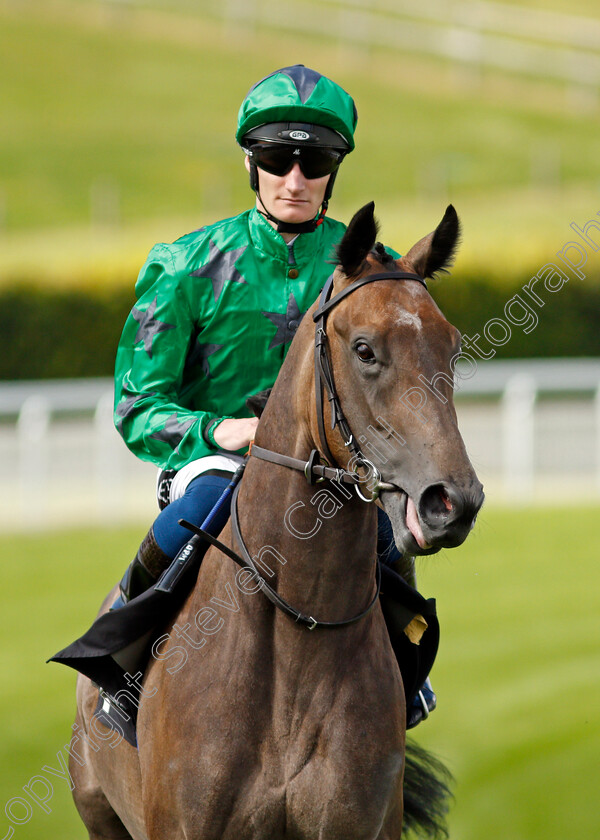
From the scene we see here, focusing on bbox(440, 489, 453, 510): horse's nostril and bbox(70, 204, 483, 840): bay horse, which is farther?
bbox(70, 204, 483, 840): bay horse

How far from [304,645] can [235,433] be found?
635mm

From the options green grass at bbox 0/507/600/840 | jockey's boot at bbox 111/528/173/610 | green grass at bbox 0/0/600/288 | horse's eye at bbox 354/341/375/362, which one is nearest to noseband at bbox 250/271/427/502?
horse's eye at bbox 354/341/375/362

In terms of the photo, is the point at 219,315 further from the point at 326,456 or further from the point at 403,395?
the point at 403,395

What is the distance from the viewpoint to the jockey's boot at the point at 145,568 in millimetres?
3445

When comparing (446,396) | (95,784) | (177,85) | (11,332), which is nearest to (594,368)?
(11,332)

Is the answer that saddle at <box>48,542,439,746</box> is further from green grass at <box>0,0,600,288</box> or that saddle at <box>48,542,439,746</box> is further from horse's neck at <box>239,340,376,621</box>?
green grass at <box>0,0,600,288</box>

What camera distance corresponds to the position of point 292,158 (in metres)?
3.47

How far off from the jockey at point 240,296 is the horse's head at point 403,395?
72 centimetres

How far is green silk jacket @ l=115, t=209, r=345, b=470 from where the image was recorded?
3.50m

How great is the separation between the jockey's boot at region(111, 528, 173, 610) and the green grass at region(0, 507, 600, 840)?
2.52 metres

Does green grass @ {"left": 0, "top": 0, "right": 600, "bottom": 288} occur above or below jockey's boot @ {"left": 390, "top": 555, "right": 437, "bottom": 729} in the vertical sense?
above

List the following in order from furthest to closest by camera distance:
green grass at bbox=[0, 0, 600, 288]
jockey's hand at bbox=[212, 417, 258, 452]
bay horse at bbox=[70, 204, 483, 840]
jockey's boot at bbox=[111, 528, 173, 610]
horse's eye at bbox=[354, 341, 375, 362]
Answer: green grass at bbox=[0, 0, 600, 288] → jockey's boot at bbox=[111, 528, 173, 610] → jockey's hand at bbox=[212, 417, 258, 452] → bay horse at bbox=[70, 204, 483, 840] → horse's eye at bbox=[354, 341, 375, 362]

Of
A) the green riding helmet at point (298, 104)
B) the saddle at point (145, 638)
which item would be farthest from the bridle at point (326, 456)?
the green riding helmet at point (298, 104)

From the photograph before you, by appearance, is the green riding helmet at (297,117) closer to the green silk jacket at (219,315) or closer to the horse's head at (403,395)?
the green silk jacket at (219,315)
